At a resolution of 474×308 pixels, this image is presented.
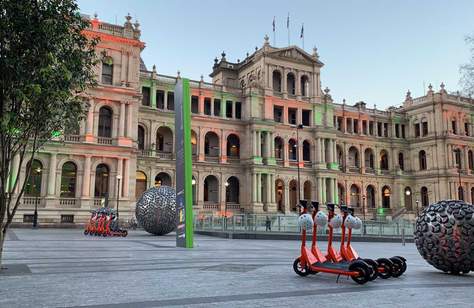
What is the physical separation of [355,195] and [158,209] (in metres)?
44.5

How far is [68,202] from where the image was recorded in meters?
40.3

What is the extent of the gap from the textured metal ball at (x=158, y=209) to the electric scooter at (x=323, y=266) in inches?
701

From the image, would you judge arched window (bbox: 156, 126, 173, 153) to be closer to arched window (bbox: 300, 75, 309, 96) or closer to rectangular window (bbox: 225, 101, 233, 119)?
rectangular window (bbox: 225, 101, 233, 119)

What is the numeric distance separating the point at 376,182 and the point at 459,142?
47.8 feet

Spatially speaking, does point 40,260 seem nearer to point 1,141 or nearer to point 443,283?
point 1,141

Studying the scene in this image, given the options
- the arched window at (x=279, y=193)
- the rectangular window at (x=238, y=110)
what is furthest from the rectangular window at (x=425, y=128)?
the rectangular window at (x=238, y=110)

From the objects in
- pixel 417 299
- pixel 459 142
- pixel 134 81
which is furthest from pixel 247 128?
pixel 417 299

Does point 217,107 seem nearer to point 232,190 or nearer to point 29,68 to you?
point 232,190

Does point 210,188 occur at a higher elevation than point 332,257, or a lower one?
higher

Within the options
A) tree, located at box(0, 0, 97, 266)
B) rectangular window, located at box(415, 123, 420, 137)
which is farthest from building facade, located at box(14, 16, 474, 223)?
tree, located at box(0, 0, 97, 266)

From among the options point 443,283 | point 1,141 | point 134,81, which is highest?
point 134,81

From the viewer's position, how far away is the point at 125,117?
4356 centimetres

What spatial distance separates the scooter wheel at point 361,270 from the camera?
9.30 m

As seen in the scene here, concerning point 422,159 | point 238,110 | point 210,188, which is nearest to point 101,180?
point 210,188
